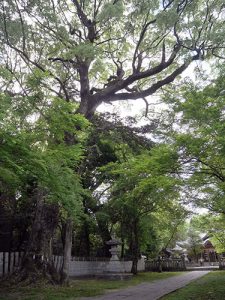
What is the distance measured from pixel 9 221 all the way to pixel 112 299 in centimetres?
986

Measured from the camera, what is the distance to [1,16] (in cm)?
1195

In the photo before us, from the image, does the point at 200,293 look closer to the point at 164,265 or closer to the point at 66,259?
the point at 66,259

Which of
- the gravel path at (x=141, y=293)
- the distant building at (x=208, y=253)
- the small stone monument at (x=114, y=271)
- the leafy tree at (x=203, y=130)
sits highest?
the leafy tree at (x=203, y=130)

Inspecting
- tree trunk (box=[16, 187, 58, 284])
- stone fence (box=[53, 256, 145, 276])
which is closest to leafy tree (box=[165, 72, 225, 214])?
tree trunk (box=[16, 187, 58, 284])

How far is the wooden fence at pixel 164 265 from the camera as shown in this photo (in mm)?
30703

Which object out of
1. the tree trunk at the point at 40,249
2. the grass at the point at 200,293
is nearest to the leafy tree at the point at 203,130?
the grass at the point at 200,293

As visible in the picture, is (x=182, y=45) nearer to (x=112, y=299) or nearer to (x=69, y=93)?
(x=69, y=93)

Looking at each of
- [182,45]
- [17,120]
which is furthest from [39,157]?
[182,45]

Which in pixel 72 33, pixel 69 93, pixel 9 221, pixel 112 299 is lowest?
pixel 112 299

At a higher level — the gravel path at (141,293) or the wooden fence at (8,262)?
the wooden fence at (8,262)

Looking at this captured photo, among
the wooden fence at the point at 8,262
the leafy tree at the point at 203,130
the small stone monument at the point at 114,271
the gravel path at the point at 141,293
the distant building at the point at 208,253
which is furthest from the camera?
the distant building at the point at 208,253

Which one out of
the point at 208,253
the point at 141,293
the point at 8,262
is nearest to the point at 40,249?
the point at 8,262

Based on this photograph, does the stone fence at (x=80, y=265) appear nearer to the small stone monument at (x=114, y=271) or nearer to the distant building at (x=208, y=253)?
the small stone monument at (x=114, y=271)

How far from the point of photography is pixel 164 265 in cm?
3244
